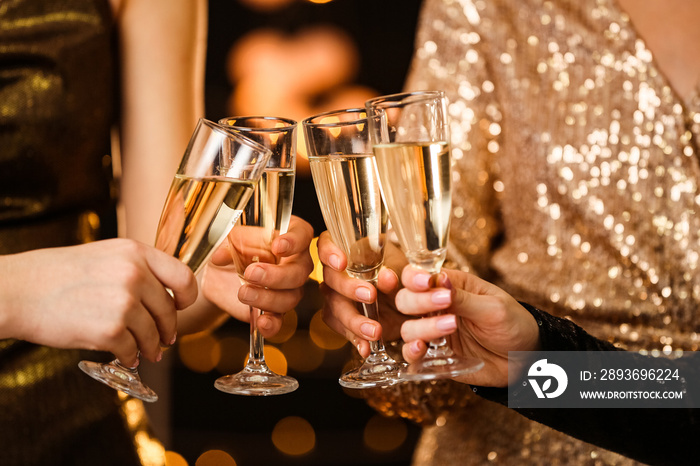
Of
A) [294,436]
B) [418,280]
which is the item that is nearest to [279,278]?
[418,280]

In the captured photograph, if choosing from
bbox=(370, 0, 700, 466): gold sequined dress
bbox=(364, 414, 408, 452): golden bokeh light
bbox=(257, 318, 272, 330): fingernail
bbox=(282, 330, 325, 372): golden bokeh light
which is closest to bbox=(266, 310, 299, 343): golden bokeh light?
bbox=(282, 330, 325, 372): golden bokeh light

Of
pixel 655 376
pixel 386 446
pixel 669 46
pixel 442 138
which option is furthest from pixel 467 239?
pixel 386 446

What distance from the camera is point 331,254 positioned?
1.04 m

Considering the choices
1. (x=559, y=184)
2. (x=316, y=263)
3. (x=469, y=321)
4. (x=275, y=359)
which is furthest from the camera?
(x=275, y=359)

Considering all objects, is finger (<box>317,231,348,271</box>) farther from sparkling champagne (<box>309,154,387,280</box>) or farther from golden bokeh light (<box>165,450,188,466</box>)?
golden bokeh light (<box>165,450,188,466</box>)

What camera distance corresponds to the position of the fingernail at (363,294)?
39.3 inches

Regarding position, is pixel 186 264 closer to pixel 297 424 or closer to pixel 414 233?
pixel 414 233

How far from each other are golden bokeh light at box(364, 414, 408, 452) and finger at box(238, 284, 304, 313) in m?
2.71

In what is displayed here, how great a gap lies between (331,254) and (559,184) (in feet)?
2.41

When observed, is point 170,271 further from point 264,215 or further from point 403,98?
point 403,98

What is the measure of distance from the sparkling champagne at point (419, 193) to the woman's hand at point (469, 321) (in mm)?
34

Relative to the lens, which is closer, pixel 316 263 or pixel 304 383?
pixel 316 263

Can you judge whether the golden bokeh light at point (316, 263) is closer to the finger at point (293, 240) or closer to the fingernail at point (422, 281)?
the finger at point (293, 240)
